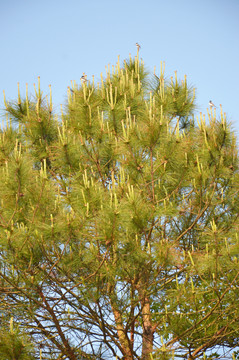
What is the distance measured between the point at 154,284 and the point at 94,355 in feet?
4.12

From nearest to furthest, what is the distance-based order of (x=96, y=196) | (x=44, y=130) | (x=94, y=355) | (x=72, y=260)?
(x=96, y=196)
(x=72, y=260)
(x=94, y=355)
(x=44, y=130)

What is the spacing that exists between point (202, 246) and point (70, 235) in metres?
2.02

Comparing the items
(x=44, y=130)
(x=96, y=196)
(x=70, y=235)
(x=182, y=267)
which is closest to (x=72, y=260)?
(x=70, y=235)

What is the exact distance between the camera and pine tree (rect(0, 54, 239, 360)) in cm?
467

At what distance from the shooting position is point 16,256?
4.75 metres

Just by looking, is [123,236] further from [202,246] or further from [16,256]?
[202,246]

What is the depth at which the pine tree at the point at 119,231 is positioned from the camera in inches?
184

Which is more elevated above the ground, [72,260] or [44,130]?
[44,130]

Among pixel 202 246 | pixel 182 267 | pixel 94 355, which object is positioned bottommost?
pixel 94 355

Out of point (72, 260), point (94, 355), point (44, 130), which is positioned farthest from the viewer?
point (44, 130)

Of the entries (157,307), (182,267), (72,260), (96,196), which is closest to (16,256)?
(72,260)

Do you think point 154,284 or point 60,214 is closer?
point 60,214

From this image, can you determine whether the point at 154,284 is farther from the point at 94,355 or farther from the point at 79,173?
the point at 79,173

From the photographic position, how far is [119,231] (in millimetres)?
4660
